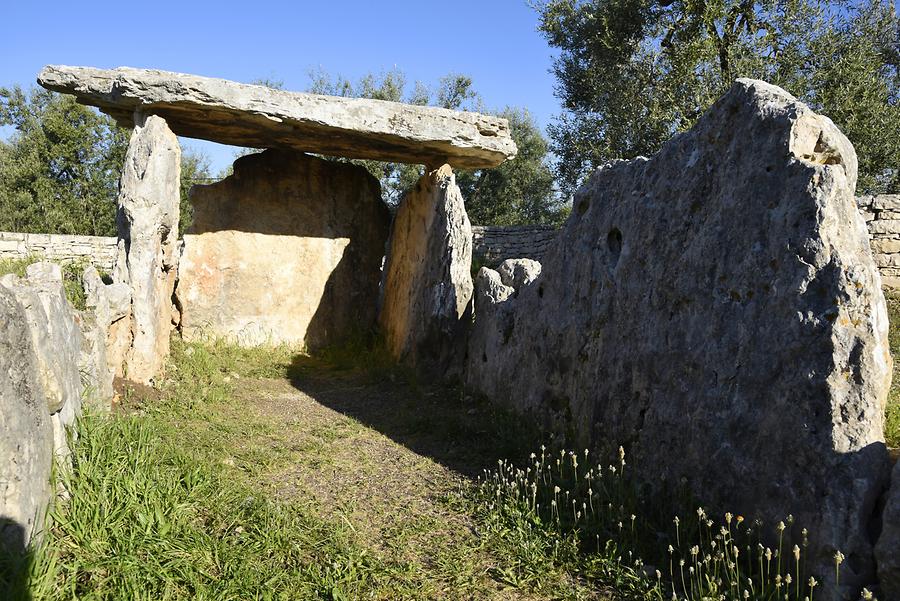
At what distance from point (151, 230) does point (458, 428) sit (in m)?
4.42

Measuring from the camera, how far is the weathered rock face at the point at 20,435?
327 cm

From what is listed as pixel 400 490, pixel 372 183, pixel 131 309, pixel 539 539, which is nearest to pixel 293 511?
pixel 400 490

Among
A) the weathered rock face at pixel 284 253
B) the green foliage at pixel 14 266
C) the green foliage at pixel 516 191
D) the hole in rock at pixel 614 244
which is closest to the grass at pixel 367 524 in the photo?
the hole in rock at pixel 614 244

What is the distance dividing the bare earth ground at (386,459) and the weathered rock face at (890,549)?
132cm

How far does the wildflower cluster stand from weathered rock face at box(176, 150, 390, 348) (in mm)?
5982

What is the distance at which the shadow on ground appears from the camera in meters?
6.14

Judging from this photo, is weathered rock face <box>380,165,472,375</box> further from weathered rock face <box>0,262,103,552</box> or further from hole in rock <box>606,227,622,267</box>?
weathered rock face <box>0,262,103,552</box>

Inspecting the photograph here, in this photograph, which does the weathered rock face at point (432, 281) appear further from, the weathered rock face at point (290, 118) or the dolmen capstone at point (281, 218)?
the weathered rock face at point (290, 118)

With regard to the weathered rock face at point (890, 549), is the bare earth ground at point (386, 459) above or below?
below

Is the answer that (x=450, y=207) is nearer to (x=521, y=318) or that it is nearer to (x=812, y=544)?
(x=521, y=318)

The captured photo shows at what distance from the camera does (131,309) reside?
7941 mm

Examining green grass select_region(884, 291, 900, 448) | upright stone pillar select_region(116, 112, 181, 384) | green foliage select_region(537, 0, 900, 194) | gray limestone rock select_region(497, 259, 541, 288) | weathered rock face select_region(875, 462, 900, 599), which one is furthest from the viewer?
green foliage select_region(537, 0, 900, 194)

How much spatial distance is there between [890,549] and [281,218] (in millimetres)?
9261

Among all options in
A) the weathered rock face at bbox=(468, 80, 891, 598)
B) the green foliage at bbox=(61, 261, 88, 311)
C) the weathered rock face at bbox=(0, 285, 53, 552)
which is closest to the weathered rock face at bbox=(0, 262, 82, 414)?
the weathered rock face at bbox=(0, 285, 53, 552)
